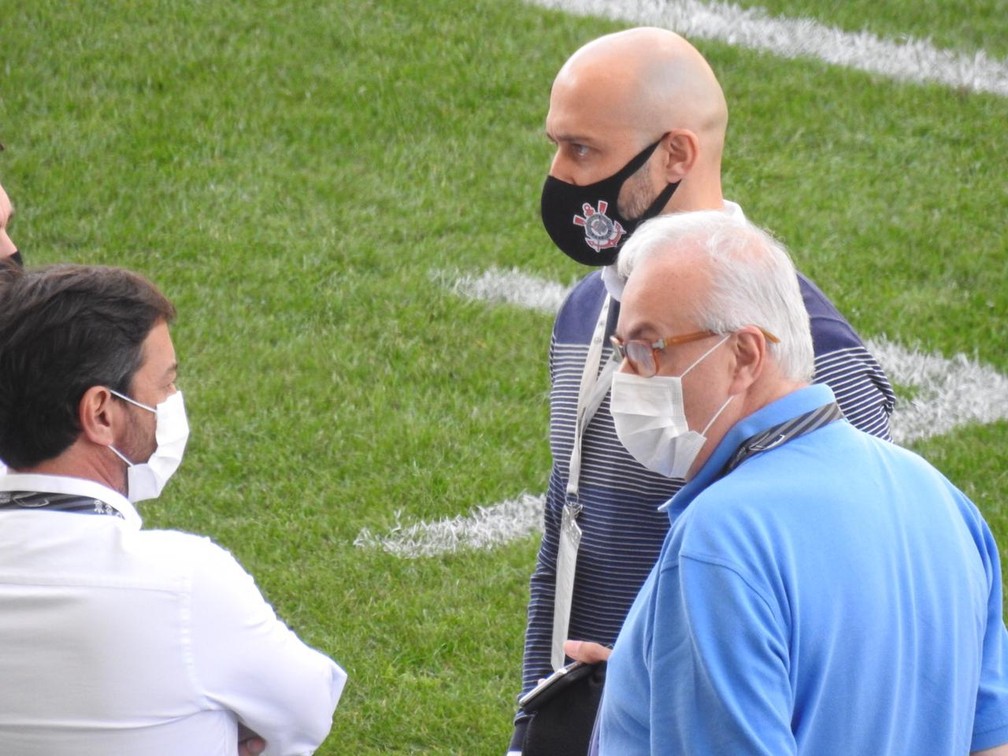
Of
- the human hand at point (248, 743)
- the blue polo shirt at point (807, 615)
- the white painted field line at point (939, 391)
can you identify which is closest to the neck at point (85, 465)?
the human hand at point (248, 743)

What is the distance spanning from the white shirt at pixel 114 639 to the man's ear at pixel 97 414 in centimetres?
18

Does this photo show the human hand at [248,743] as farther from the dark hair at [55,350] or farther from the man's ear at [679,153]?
the man's ear at [679,153]

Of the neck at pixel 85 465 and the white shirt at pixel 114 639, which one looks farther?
the neck at pixel 85 465

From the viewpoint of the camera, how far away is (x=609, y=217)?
126 inches

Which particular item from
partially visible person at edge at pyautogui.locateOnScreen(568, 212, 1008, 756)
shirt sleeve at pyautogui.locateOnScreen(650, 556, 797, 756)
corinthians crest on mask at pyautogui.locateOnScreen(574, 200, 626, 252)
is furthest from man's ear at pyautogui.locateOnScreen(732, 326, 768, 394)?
corinthians crest on mask at pyautogui.locateOnScreen(574, 200, 626, 252)

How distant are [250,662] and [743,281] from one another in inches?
42.3

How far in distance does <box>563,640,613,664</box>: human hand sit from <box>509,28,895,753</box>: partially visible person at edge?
0.21m

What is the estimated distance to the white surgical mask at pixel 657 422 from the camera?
236 centimetres

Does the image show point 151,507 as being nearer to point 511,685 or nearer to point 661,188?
point 511,685

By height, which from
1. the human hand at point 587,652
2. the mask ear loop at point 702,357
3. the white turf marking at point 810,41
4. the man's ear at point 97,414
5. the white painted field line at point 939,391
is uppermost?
the mask ear loop at point 702,357

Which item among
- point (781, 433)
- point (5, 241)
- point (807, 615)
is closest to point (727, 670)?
point (807, 615)

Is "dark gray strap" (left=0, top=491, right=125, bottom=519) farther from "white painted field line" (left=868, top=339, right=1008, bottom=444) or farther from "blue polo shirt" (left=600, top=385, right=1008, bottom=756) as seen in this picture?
"white painted field line" (left=868, top=339, right=1008, bottom=444)

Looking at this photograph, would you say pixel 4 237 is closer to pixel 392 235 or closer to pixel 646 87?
pixel 646 87

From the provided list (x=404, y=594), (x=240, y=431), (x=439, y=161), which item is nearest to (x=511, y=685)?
(x=404, y=594)
